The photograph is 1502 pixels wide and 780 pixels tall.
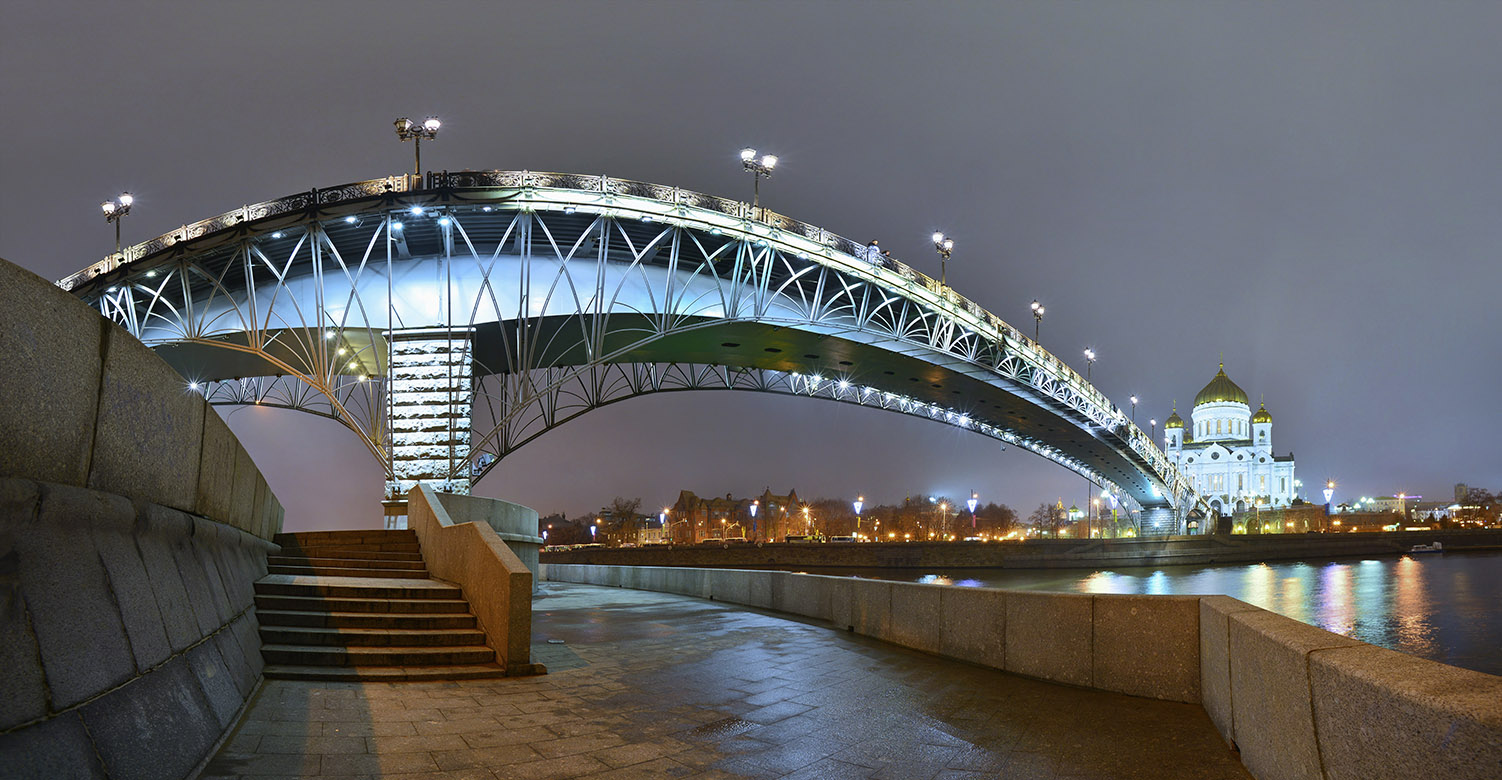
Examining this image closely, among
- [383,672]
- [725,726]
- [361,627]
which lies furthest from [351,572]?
[725,726]

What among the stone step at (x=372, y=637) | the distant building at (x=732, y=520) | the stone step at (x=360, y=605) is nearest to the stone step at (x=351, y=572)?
the stone step at (x=360, y=605)

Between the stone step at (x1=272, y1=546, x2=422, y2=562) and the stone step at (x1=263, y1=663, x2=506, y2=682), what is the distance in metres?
4.46

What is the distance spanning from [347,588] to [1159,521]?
13215cm

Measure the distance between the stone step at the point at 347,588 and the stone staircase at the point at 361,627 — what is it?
0.01 metres

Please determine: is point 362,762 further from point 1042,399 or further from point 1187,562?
point 1187,562

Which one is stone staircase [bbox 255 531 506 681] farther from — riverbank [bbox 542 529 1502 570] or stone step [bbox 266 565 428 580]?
riverbank [bbox 542 529 1502 570]

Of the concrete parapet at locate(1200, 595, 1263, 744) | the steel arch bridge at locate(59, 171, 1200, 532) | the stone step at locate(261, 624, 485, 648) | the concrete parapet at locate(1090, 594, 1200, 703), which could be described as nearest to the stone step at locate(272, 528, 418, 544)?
the stone step at locate(261, 624, 485, 648)

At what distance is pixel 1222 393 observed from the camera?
6909 inches

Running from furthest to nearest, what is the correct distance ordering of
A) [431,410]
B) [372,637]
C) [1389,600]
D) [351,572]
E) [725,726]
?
[431,410] < [1389,600] < [351,572] < [372,637] < [725,726]

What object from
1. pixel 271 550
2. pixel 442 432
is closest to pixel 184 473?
pixel 271 550

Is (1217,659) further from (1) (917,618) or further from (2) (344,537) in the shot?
(2) (344,537)

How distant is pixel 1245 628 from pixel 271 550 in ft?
39.2

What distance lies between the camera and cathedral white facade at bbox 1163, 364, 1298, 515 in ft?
551

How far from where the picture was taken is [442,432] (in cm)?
3300
